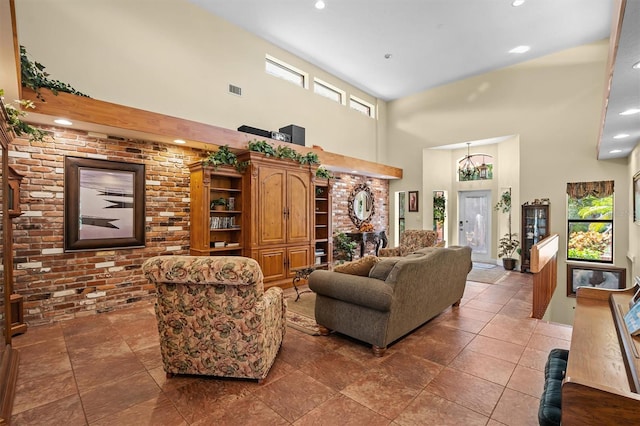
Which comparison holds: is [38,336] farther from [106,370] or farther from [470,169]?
[470,169]

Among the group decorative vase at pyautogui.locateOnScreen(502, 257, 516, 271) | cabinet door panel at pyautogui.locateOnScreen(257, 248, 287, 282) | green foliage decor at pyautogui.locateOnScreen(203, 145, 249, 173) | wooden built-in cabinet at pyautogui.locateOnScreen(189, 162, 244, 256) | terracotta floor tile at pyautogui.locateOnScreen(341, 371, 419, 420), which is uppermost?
green foliage decor at pyautogui.locateOnScreen(203, 145, 249, 173)

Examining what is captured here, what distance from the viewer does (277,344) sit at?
8.78 ft

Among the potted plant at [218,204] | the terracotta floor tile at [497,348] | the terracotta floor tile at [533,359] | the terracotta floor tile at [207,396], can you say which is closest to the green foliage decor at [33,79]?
the potted plant at [218,204]

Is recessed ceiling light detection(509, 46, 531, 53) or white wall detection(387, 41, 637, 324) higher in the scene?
recessed ceiling light detection(509, 46, 531, 53)

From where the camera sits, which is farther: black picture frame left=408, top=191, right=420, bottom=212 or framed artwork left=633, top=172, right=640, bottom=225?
black picture frame left=408, top=191, right=420, bottom=212

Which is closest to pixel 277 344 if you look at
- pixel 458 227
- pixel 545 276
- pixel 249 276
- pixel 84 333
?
pixel 249 276

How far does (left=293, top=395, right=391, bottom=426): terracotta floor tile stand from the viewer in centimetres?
187

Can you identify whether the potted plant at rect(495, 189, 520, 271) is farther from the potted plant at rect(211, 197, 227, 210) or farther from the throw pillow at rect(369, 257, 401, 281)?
the potted plant at rect(211, 197, 227, 210)

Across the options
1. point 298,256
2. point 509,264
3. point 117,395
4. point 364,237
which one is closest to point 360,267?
point 117,395

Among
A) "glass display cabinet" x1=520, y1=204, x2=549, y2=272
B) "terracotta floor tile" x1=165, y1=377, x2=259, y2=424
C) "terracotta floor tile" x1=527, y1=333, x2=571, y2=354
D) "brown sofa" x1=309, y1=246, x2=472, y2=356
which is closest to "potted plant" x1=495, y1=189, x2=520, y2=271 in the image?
"glass display cabinet" x1=520, y1=204, x2=549, y2=272

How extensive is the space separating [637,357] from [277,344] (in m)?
2.30

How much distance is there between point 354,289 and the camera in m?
2.81

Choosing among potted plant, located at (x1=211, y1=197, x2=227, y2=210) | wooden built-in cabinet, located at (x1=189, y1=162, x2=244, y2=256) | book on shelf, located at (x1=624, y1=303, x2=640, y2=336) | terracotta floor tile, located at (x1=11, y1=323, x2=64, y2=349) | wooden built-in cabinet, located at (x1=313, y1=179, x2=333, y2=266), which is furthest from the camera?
wooden built-in cabinet, located at (x1=313, y1=179, x2=333, y2=266)

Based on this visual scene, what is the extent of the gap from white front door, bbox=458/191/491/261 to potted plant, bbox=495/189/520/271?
0.41 meters
